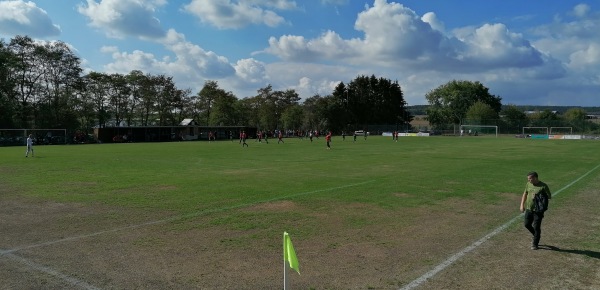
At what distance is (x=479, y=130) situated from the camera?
91875mm

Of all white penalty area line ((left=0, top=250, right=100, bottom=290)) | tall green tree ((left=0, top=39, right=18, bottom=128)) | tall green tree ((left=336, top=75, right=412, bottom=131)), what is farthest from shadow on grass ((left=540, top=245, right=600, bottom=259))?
tall green tree ((left=336, top=75, right=412, bottom=131))

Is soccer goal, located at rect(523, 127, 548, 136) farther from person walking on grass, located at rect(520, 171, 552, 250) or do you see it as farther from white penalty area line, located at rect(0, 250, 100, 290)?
white penalty area line, located at rect(0, 250, 100, 290)

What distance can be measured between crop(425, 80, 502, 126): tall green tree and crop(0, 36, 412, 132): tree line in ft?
34.3

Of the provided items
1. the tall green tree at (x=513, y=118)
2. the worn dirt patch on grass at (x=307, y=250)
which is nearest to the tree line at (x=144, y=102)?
the tall green tree at (x=513, y=118)

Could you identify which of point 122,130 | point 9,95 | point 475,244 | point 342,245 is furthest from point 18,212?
point 9,95

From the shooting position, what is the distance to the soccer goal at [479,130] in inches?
3536

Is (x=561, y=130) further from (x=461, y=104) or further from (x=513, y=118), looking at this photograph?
(x=461, y=104)

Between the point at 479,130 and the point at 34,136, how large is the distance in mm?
82821

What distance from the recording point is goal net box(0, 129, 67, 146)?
2334 inches

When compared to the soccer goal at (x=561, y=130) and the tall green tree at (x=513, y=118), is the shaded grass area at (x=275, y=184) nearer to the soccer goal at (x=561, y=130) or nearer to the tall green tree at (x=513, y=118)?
the soccer goal at (x=561, y=130)

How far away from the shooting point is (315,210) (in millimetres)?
11453

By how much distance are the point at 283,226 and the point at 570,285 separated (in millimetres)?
5537

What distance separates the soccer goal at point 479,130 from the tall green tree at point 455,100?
122 ft

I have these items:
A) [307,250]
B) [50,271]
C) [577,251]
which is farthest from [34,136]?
[577,251]
